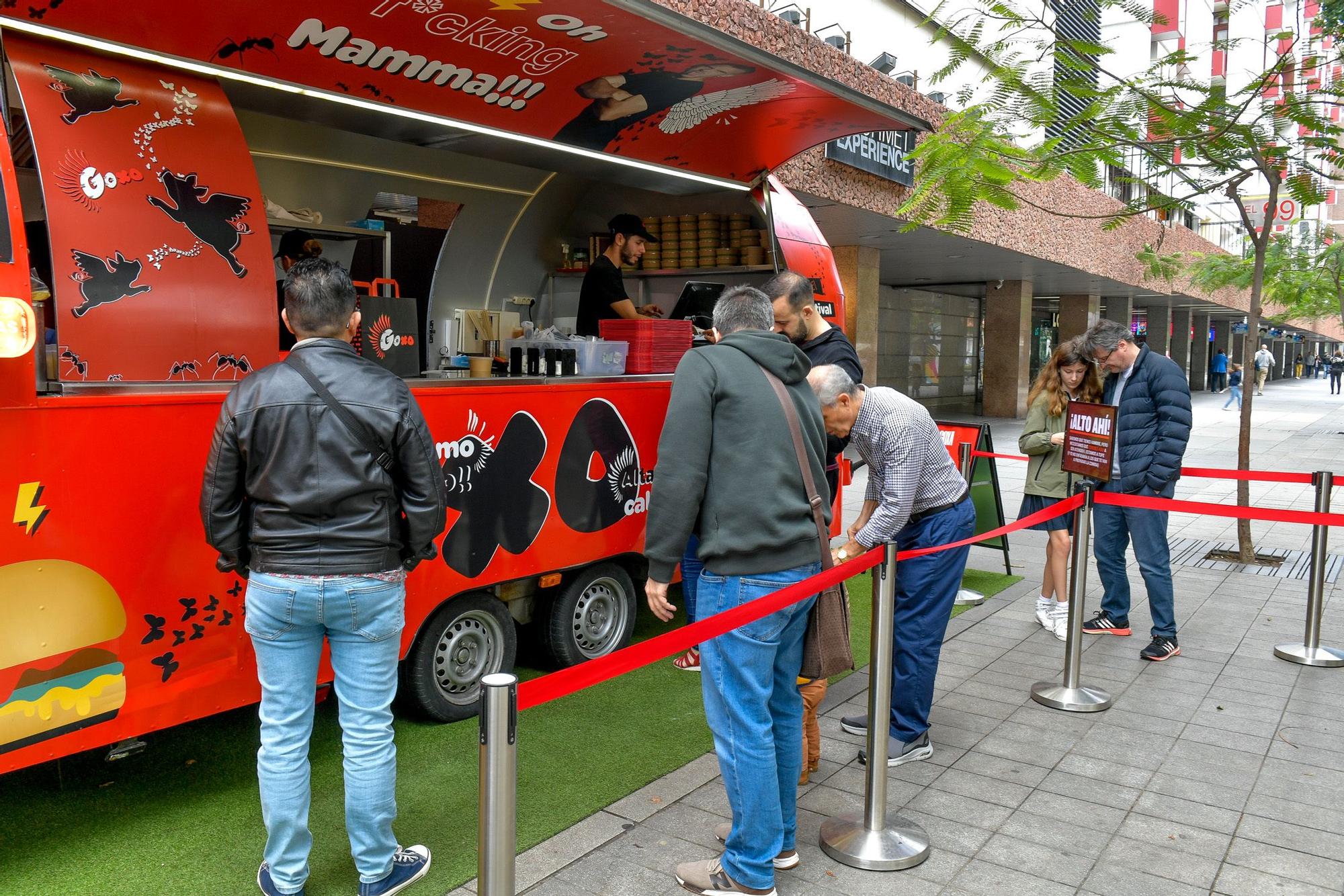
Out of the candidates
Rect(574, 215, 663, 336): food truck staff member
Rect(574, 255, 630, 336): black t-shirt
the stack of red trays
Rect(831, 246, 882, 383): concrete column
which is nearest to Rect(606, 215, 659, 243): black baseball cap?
Rect(574, 215, 663, 336): food truck staff member

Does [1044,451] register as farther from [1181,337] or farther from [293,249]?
[1181,337]

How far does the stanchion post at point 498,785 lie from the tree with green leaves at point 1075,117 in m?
4.66

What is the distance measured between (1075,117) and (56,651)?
19.1ft

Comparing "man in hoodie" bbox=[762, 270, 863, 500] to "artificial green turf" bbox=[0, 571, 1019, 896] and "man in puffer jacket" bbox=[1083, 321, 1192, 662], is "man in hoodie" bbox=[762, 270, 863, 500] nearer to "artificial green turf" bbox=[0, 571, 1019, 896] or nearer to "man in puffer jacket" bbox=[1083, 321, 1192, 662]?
"artificial green turf" bbox=[0, 571, 1019, 896]

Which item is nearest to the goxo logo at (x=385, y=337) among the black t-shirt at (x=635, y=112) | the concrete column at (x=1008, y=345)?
the black t-shirt at (x=635, y=112)

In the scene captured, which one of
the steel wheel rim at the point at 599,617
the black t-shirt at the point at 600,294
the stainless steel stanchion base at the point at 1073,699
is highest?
the black t-shirt at the point at 600,294

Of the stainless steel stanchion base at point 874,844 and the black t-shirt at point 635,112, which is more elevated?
the black t-shirt at point 635,112

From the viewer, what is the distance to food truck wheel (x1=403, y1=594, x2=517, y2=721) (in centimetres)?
457

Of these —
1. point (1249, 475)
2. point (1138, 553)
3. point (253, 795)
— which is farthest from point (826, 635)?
point (1249, 475)

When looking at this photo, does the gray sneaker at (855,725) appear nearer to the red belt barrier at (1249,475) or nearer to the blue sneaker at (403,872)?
the blue sneaker at (403,872)

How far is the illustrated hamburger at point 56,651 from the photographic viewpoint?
10.2ft

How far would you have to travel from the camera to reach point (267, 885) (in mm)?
3174

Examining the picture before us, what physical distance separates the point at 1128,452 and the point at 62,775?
5.44 m

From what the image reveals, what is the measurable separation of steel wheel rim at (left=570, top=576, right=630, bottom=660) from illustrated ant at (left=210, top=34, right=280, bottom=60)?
296 cm
